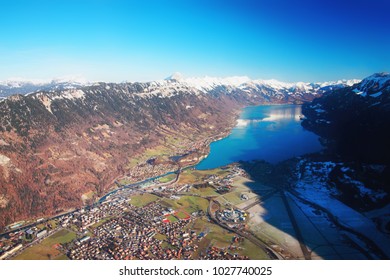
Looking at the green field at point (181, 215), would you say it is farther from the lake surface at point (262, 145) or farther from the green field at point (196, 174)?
the lake surface at point (262, 145)

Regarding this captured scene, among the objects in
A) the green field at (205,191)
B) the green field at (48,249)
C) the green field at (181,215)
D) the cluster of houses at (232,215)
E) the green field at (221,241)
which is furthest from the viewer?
the green field at (205,191)

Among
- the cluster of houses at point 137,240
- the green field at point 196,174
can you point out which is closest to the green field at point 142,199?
the cluster of houses at point 137,240

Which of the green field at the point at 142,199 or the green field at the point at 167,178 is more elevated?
the green field at the point at 142,199

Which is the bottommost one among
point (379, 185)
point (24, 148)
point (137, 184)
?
point (137, 184)

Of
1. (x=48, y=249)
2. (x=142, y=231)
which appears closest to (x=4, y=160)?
(x=48, y=249)

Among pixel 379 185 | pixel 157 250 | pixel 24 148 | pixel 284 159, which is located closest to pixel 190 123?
pixel 284 159

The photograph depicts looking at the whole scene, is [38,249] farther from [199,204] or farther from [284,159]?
[284,159]

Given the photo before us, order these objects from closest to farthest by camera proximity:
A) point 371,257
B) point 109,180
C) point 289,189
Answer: point 371,257 → point 289,189 → point 109,180
